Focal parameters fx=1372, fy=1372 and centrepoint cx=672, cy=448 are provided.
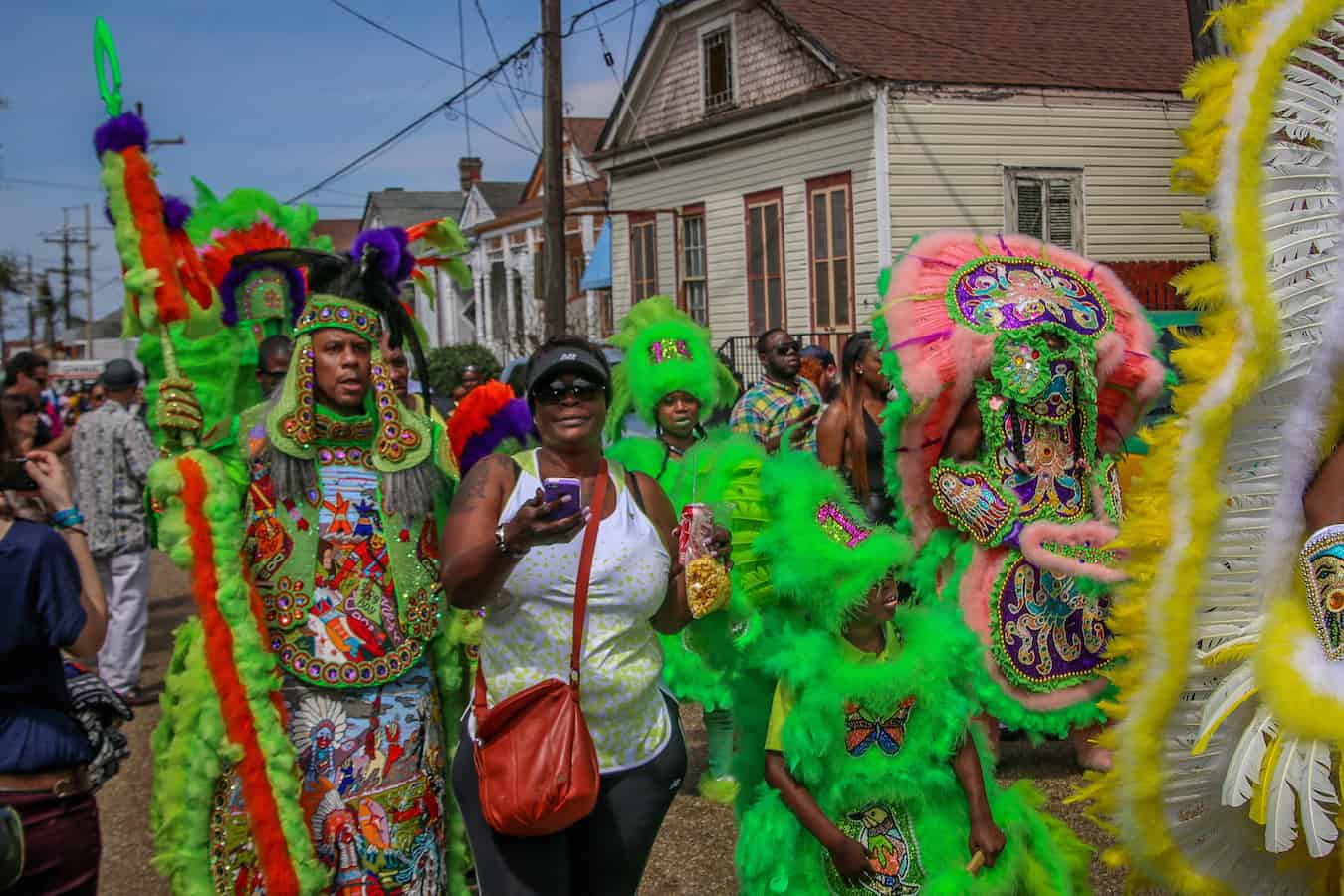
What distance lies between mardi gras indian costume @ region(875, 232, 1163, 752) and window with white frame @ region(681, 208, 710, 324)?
15824 millimetres

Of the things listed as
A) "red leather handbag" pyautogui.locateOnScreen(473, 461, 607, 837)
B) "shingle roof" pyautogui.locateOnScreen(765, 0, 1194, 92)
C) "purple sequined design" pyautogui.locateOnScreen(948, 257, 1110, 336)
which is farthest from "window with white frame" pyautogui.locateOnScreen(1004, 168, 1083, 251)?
"red leather handbag" pyautogui.locateOnScreen(473, 461, 607, 837)

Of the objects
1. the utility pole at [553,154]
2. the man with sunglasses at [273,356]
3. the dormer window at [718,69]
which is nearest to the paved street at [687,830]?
the man with sunglasses at [273,356]

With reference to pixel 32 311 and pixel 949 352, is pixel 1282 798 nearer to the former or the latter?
pixel 949 352

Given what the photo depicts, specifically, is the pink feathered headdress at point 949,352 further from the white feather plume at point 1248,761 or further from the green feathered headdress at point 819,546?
the white feather plume at point 1248,761

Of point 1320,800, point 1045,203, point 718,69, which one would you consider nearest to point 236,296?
point 1320,800

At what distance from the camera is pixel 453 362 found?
3042 cm

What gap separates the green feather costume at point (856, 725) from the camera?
3.42 metres

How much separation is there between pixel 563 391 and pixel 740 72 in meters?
17.2

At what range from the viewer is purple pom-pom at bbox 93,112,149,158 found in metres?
3.81

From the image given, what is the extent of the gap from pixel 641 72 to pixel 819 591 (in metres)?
19.2

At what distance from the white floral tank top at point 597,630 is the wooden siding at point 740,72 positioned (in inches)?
596

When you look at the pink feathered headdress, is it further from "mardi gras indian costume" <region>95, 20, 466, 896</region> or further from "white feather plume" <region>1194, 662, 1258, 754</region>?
"white feather plume" <region>1194, 662, 1258, 754</region>

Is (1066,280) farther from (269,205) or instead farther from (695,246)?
(695,246)

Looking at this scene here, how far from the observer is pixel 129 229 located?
3842 millimetres
